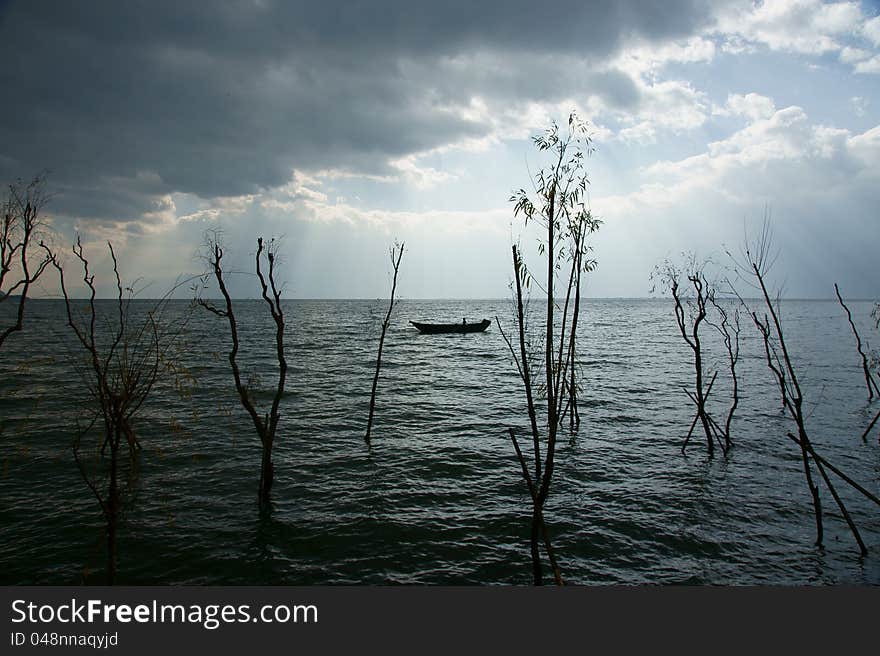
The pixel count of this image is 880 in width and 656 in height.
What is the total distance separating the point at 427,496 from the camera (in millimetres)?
14102

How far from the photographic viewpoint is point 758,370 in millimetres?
38312

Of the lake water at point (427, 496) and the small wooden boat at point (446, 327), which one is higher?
the small wooden boat at point (446, 327)

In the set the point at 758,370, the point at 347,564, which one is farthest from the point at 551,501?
the point at 758,370

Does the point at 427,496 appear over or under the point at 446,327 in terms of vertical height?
under

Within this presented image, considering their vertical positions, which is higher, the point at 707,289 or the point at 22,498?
the point at 707,289

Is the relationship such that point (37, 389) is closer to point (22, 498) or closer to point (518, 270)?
point (22, 498)

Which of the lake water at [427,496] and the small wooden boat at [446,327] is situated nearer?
the lake water at [427,496]

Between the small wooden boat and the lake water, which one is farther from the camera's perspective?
the small wooden boat

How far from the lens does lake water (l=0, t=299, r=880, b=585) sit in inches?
401

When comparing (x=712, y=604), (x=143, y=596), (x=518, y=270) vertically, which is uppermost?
(x=518, y=270)

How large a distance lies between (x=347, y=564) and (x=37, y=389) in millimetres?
28957

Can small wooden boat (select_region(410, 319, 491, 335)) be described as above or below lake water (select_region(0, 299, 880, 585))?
above

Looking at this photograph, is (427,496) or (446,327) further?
(446,327)

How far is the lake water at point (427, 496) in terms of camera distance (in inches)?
401
